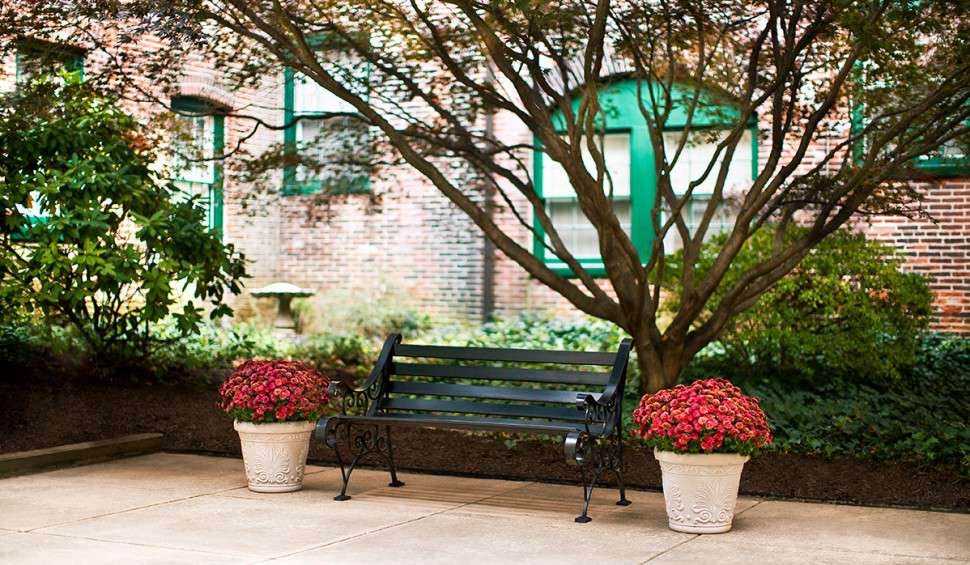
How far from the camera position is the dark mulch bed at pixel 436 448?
6660 mm

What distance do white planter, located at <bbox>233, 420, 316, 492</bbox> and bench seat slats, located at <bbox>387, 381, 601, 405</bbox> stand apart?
2.46ft

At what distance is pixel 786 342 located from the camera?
9430 millimetres

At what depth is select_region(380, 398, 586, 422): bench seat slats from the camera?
21.8ft

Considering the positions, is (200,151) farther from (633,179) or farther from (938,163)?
(938,163)

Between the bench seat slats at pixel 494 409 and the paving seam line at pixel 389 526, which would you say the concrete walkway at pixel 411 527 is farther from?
the bench seat slats at pixel 494 409

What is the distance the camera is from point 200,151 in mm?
10344

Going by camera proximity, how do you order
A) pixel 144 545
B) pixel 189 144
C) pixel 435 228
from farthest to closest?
pixel 435 228 → pixel 189 144 → pixel 144 545

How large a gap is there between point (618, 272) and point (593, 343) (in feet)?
15.2

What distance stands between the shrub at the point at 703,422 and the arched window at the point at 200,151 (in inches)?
192

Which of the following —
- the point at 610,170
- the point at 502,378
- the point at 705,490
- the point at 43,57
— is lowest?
the point at 705,490

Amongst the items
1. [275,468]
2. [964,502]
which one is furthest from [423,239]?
[964,502]

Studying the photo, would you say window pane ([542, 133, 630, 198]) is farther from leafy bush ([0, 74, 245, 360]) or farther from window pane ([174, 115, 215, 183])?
leafy bush ([0, 74, 245, 360])

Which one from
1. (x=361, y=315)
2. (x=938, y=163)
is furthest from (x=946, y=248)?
(x=361, y=315)

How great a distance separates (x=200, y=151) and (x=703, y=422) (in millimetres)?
6370
